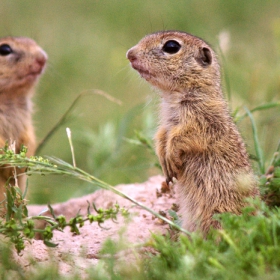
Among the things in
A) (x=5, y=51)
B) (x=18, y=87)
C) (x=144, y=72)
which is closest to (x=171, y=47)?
(x=144, y=72)

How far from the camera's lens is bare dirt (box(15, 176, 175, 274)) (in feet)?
9.84

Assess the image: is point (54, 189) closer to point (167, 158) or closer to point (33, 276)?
point (167, 158)

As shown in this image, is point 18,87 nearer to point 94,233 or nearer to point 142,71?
point 142,71

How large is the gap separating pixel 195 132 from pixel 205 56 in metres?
0.64

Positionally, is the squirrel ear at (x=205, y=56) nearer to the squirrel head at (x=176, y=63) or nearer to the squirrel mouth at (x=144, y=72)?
the squirrel head at (x=176, y=63)

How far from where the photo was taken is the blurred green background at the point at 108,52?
5.92 m

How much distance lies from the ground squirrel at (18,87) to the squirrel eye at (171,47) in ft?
5.19

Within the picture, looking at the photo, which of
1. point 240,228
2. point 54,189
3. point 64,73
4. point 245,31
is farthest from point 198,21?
point 240,228

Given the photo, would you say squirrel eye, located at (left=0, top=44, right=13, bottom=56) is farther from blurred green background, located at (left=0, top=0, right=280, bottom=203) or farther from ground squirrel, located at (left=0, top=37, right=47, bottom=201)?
blurred green background, located at (left=0, top=0, right=280, bottom=203)

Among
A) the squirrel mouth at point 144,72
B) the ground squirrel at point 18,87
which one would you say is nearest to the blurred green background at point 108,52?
the ground squirrel at point 18,87

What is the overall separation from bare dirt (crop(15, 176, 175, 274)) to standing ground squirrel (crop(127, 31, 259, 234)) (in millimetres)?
357

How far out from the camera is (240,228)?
8.63 feet

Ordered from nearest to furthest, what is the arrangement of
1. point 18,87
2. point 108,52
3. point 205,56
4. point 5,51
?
point 205,56 → point 18,87 → point 5,51 → point 108,52

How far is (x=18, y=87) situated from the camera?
197 inches
